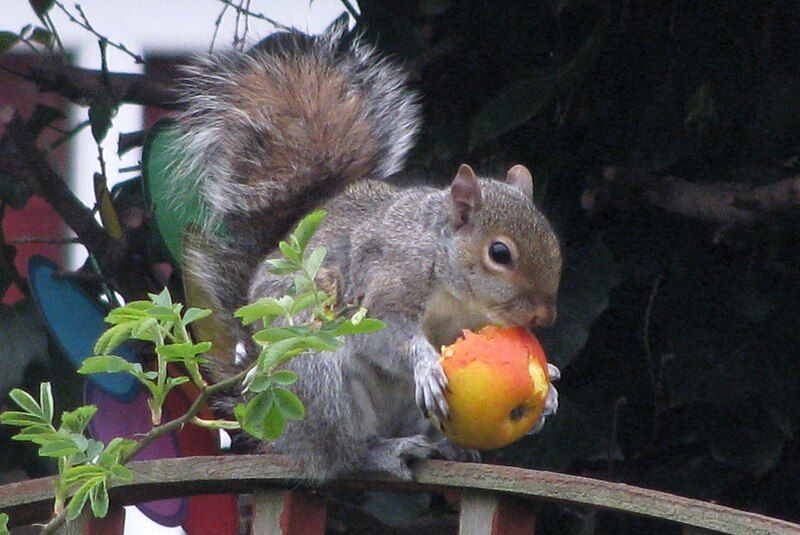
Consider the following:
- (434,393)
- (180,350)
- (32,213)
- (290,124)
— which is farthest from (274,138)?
(32,213)

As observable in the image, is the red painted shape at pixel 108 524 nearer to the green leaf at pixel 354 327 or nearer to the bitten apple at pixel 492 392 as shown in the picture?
the bitten apple at pixel 492 392

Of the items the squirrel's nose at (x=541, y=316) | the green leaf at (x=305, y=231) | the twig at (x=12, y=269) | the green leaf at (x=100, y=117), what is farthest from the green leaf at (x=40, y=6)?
the green leaf at (x=305, y=231)

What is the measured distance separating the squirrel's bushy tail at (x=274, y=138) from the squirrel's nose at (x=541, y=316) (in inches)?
15.1

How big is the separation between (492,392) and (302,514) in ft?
0.62

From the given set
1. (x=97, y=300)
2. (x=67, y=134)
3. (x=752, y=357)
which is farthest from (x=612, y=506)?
(x=67, y=134)

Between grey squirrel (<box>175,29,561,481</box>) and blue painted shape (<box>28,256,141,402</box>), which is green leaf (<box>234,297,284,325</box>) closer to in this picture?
grey squirrel (<box>175,29,561,481</box>)

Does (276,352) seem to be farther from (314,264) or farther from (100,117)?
(100,117)

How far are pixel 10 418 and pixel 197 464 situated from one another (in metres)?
0.28

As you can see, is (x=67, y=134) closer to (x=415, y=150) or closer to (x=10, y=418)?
(x=415, y=150)

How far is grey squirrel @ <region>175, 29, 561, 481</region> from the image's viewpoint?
133 cm

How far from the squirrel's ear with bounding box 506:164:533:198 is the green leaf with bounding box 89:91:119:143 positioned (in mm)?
555

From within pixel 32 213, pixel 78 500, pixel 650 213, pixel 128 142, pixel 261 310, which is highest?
pixel 32 213

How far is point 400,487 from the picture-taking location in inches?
42.6

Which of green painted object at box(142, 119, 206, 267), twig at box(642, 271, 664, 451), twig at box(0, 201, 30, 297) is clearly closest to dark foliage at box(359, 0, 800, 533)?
twig at box(642, 271, 664, 451)
